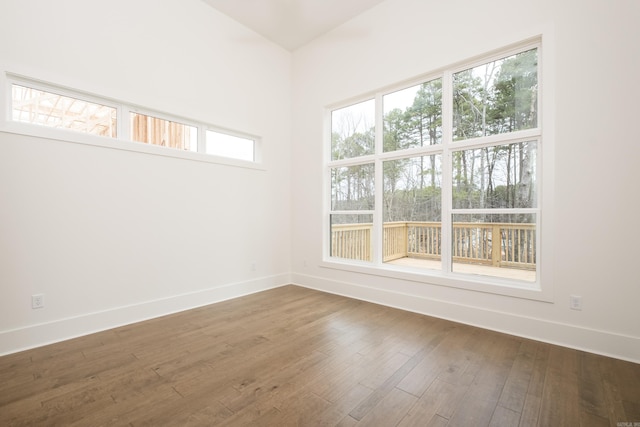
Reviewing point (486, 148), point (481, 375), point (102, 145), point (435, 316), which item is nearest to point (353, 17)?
point (486, 148)

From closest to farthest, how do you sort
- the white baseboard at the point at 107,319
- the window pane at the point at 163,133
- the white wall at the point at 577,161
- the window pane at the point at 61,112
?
1. the white wall at the point at 577,161
2. the white baseboard at the point at 107,319
3. the window pane at the point at 61,112
4. the window pane at the point at 163,133

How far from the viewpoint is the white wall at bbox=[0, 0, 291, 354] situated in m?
2.38

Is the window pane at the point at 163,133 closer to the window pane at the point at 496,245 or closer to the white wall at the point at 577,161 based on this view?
the white wall at the point at 577,161

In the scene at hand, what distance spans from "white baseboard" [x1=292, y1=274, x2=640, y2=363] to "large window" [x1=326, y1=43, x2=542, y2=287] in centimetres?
33

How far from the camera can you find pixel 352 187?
13.3 ft

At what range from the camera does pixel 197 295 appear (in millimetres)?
3449

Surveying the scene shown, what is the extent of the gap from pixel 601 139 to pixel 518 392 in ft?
6.70

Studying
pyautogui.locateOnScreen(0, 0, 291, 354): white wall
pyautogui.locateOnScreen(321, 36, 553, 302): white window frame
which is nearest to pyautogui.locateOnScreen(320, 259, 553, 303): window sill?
pyautogui.locateOnScreen(321, 36, 553, 302): white window frame

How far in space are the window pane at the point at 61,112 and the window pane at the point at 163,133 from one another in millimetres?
209

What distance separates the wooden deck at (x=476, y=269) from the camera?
2676 mm

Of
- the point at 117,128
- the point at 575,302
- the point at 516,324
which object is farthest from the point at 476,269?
the point at 117,128

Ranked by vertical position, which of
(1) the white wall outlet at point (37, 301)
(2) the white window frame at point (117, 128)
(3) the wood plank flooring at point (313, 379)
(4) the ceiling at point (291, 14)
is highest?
(4) the ceiling at point (291, 14)

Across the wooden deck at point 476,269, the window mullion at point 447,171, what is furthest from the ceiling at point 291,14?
the wooden deck at point 476,269

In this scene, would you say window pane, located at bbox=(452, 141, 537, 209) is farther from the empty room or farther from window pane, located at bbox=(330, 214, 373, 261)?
window pane, located at bbox=(330, 214, 373, 261)
